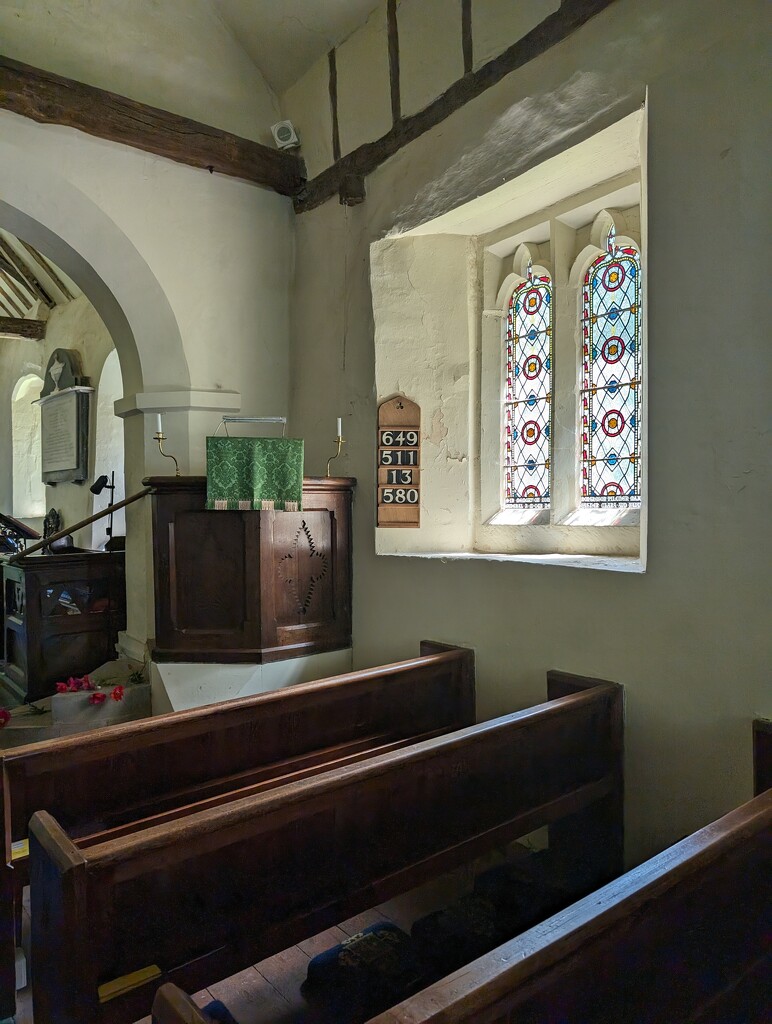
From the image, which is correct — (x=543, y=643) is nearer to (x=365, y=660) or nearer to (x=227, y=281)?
(x=365, y=660)

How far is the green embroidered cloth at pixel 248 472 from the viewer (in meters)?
3.05

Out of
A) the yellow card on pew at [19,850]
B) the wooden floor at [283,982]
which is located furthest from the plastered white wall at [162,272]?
the wooden floor at [283,982]

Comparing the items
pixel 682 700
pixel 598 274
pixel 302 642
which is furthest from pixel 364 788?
pixel 598 274

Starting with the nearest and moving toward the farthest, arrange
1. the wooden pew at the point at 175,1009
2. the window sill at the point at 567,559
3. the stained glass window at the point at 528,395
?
the wooden pew at the point at 175,1009 < the window sill at the point at 567,559 < the stained glass window at the point at 528,395

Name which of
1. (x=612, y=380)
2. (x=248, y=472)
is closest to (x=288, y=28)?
(x=248, y=472)

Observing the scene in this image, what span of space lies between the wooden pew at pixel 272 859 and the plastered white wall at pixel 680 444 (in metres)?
0.32

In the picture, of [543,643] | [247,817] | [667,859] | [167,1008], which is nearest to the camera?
[167,1008]

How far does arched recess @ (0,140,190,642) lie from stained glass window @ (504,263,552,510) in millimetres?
1725

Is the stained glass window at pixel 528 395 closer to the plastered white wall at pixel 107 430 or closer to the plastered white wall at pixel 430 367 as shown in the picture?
the plastered white wall at pixel 430 367

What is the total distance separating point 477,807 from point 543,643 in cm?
82

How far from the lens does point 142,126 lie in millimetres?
3416

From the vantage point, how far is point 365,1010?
5.77ft

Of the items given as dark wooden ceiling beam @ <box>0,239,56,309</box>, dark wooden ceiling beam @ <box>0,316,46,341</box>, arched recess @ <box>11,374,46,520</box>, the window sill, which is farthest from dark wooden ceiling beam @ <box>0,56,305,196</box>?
arched recess @ <box>11,374,46,520</box>

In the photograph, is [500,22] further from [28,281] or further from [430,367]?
[28,281]
